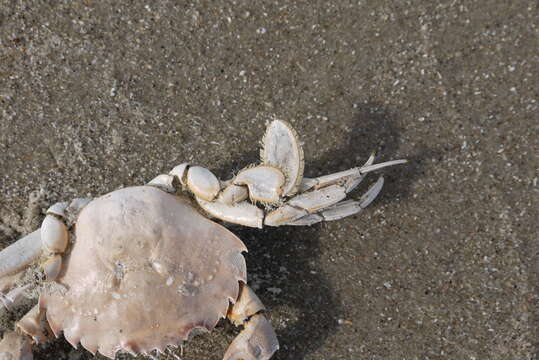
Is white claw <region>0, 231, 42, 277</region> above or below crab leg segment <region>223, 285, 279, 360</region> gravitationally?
above

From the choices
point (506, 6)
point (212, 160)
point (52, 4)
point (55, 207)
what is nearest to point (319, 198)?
point (212, 160)

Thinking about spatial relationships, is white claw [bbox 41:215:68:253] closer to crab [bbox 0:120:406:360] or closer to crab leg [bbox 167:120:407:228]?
crab [bbox 0:120:406:360]

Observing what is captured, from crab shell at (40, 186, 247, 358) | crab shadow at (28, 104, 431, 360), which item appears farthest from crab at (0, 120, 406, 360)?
crab shadow at (28, 104, 431, 360)

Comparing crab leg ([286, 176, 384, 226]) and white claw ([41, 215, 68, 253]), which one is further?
crab leg ([286, 176, 384, 226])

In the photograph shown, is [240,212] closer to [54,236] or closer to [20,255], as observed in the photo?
[54,236]

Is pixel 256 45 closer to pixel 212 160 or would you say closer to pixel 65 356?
pixel 212 160

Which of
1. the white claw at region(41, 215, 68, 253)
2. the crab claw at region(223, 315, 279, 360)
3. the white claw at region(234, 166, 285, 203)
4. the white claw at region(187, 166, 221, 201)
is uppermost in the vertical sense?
the white claw at region(41, 215, 68, 253)

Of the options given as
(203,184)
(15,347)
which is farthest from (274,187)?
(15,347)
